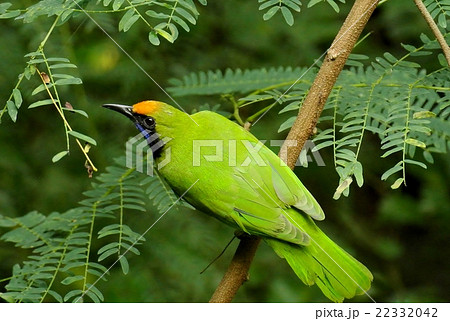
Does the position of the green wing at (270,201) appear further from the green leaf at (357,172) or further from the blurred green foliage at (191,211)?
the blurred green foliage at (191,211)

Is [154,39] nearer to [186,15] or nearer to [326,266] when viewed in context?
[186,15]

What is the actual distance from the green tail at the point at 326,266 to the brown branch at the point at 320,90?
0.30 metres

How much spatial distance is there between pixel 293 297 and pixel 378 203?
4.68 feet

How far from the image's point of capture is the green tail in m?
2.37

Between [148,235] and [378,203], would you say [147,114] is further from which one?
[378,203]

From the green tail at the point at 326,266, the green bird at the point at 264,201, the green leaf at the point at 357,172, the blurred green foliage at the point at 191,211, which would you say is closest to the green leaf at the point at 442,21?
the green leaf at the point at 357,172

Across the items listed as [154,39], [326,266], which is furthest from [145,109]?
[326,266]

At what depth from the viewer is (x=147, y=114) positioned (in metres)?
2.69

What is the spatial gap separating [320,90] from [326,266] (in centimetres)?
70

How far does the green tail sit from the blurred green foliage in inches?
47.1

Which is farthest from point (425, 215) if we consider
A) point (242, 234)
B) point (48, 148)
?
point (48, 148)

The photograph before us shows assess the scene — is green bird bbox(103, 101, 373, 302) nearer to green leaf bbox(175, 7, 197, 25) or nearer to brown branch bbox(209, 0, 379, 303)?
brown branch bbox(209, 0, 379, 303)

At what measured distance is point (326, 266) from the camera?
2.40 metres

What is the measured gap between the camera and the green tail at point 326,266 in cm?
237
